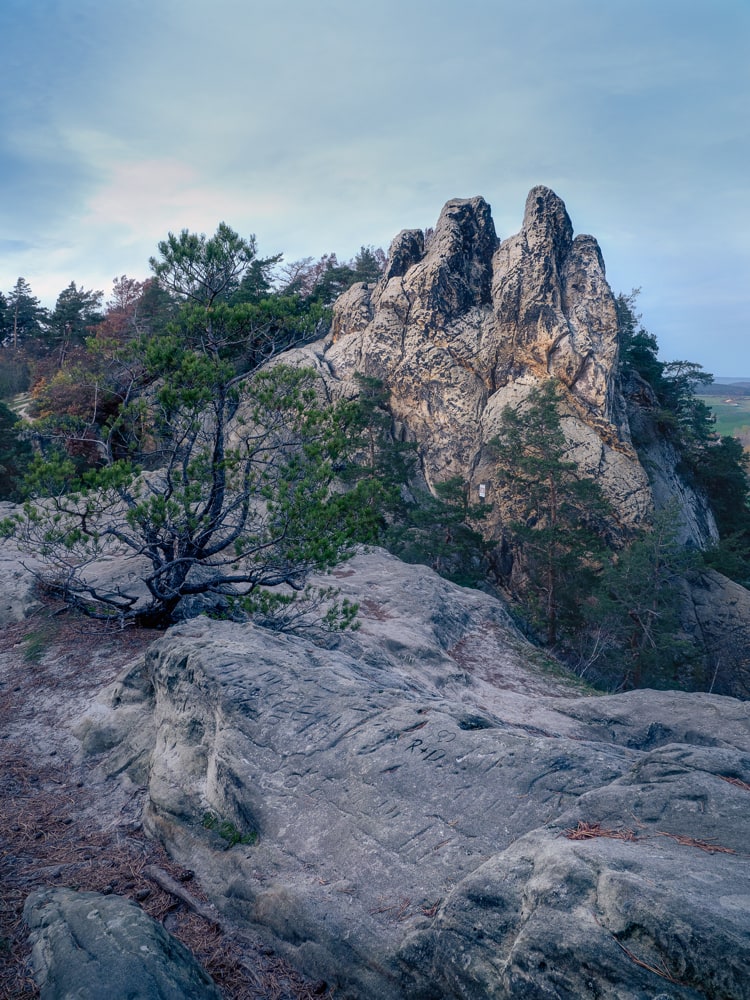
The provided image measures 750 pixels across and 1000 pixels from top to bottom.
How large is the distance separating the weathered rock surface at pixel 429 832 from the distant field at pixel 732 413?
8521 centimetres

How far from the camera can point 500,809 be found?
454cm

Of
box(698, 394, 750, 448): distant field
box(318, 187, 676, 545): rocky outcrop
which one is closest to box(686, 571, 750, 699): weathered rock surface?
box(318, 187, 676, 545): rocky outcrop

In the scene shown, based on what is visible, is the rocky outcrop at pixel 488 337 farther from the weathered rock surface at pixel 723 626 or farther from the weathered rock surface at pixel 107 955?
the weathered rock surface at pixel 107 955

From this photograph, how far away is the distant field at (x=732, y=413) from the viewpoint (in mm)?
84312

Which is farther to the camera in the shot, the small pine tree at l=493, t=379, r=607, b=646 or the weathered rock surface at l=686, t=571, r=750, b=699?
the weathered rock surface at l=686, t=571, r=750, b=699

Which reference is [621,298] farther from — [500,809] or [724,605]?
[500,809]

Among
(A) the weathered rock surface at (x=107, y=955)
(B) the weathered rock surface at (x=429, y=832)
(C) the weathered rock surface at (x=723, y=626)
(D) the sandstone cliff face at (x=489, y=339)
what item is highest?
(D) the sandstone cliff face at (x=489, y=339)

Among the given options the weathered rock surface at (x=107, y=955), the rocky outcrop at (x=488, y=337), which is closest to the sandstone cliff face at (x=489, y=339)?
the rocky outcrop at (x=488, y=337)

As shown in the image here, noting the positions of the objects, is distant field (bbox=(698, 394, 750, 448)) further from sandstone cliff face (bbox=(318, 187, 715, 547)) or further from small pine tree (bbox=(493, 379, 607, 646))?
small pine tree (bbox=(493, 379, 607, 646))

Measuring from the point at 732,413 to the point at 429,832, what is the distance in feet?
420

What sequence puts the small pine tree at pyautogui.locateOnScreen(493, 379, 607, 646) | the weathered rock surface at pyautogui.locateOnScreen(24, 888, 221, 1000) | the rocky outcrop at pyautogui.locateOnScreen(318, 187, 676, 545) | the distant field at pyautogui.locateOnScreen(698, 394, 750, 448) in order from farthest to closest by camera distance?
the distant field at pyautogui.locateOnScreen(698, 394, 750, 448) < the rocky outcrop at pyautogui.locateOnScreen(318, 187, 676, 545) < the small pine tree at pyautogui.locateOnScreen(493, 379, 607, 646) < the weathered rock surface at pyautogui.locateOnScreen(24, 888, 221, 1000)

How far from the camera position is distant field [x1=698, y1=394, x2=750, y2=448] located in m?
84.3

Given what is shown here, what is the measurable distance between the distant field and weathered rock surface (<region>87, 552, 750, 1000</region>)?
85209mm

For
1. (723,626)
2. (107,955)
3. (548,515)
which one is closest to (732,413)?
(723,626)
